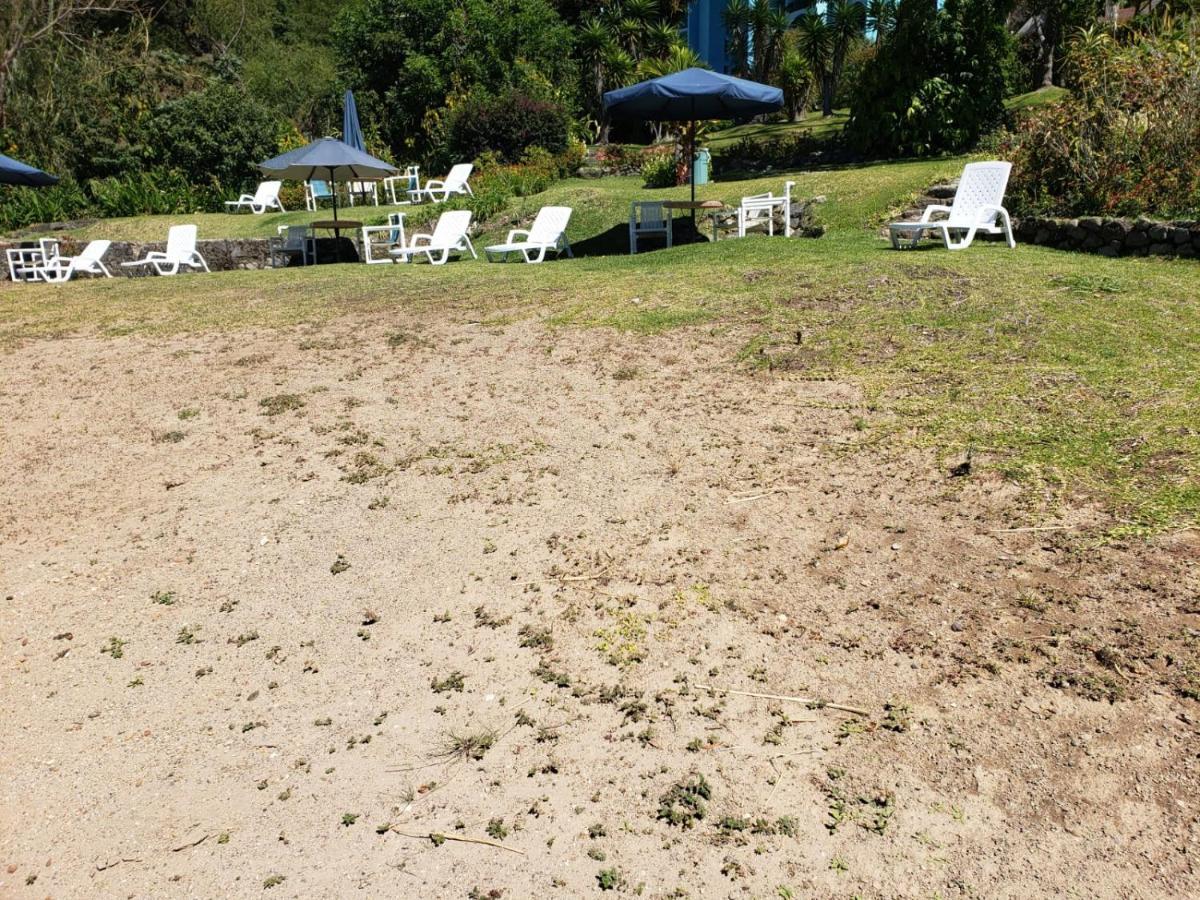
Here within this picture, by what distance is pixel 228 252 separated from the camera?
14672mm

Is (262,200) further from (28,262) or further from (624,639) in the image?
(624,639)

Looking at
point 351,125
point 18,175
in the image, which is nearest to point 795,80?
point 351,125

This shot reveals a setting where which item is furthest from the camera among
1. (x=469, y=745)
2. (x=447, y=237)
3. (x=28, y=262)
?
(x=28, y=262)

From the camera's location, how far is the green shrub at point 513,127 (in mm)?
20266

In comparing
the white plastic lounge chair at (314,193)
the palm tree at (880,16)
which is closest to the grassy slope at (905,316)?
the white plastic lounge chair at (314,193)

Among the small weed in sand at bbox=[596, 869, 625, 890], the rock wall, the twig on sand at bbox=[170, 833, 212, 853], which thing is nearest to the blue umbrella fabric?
the rock wall

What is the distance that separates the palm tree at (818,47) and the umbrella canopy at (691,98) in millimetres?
15348

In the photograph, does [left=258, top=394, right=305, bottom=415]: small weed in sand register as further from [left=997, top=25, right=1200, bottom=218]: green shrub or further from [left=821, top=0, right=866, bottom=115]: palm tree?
[left=821, top=0, right=866, bottom=115]: palm tree

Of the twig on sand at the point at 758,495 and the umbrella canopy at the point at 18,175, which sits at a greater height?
the umbrella canopy at the point at 18,175

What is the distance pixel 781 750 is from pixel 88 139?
22.8 m

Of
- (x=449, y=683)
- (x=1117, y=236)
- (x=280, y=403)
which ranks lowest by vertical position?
(x=449, y=683)

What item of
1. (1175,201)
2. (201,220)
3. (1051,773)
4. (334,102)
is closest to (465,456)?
(1051,773)

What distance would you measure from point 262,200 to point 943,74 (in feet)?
43.3

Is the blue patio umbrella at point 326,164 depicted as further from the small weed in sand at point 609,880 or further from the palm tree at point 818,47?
the palm tree at point 818,47
